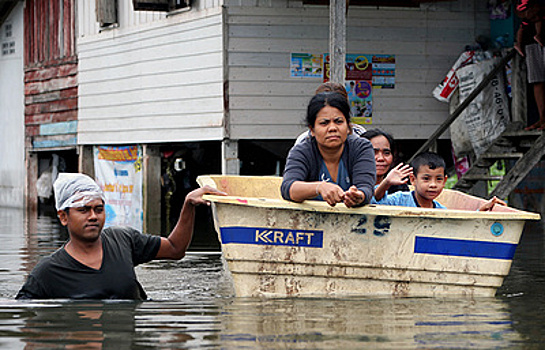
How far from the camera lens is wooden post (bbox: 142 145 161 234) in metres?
15.6

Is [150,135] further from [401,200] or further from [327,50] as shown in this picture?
[401,200]

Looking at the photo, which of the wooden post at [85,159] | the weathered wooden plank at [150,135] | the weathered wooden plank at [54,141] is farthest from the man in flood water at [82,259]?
the weathered wooden plank at [54,141]

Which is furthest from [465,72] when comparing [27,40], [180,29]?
[27,40]

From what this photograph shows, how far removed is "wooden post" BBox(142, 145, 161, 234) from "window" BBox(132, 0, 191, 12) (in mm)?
2552

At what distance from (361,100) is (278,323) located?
9.06 m

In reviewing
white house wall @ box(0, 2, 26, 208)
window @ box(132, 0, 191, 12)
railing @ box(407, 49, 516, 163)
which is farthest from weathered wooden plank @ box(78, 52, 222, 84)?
white house wall @ box(0, 2, 26, 208)

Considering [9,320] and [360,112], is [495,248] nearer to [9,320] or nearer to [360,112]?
[9,320]

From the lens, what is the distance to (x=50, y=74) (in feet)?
61.5

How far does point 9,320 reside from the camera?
4965 mm

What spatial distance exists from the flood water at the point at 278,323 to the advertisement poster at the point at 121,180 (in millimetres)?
9462

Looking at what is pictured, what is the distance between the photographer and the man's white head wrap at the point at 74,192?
4.96 meters

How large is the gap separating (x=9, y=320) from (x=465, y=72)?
939cm

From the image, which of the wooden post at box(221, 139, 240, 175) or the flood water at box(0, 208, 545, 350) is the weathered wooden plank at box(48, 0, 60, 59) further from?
the flood water at box(0, 208, 545, 350)

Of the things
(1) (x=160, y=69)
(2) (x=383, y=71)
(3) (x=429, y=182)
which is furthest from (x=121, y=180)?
(3) (x=429, y=182)
